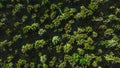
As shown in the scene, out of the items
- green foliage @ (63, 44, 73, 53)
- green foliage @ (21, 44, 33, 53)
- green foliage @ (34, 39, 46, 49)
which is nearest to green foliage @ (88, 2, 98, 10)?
green foliage @ (63, 44, 73, 53)

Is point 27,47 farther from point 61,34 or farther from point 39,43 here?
point 61,34

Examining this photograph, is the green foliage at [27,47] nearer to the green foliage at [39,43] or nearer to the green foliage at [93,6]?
the green foliage at [39,43]

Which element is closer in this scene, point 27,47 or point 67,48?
point 67,48

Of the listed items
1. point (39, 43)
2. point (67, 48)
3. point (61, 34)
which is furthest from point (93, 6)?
point (39, 43)

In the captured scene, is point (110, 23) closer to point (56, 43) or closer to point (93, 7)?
point (93, 7)

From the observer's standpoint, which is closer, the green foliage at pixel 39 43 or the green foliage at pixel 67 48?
the green foliage at pixel 67 48

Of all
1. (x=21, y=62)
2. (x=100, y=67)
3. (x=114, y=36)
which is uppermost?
(x=21, y=62)

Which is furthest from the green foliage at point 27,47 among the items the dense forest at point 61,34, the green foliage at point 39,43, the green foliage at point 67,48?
the green foliage at point 67,48

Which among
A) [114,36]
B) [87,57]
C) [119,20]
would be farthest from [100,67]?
[119,20]

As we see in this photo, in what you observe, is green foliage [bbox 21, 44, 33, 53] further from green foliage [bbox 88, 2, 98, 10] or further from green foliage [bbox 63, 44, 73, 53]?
green foliage [bbox 88, 2, 98, 10]
